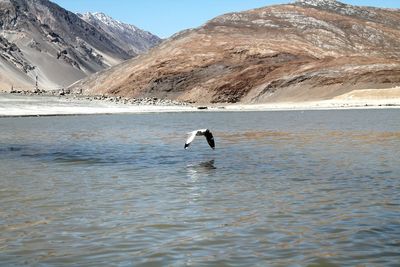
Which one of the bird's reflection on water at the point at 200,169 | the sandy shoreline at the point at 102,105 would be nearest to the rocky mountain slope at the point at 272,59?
the sandy shoreline at the point at 102,105

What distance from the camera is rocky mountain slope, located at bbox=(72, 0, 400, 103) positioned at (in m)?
111

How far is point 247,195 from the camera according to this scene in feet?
49.4

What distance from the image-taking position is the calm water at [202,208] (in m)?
9.87

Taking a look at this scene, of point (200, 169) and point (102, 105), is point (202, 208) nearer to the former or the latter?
point (200, 169)

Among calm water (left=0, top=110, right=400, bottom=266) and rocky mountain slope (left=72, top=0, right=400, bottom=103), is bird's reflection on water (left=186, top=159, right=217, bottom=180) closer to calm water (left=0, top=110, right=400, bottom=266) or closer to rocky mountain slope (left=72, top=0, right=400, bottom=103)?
calm water (left=0, top=110, right=400, bottom=266)

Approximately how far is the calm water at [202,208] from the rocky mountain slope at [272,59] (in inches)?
3260

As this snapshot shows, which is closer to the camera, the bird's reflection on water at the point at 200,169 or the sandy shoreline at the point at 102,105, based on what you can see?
the bird's reflection on water at the point at 200,169

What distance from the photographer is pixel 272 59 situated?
13538cm

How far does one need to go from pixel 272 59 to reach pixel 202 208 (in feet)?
408

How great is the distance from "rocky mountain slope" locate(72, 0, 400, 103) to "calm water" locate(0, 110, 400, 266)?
272 feet

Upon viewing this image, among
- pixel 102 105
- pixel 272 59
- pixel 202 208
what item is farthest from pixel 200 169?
pixel 272 59

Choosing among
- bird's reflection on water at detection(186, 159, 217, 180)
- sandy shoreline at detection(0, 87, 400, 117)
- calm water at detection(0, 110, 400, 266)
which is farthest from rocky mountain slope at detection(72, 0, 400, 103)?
calm water at detection(0, 110, 400, 266)

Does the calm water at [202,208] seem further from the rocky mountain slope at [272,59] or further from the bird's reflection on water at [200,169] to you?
the rocky mountain slope at [272,59]

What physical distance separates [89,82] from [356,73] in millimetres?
92635
